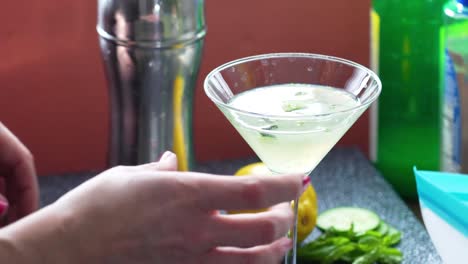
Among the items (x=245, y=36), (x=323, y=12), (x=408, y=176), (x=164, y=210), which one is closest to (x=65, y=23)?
(x=245, y=36)

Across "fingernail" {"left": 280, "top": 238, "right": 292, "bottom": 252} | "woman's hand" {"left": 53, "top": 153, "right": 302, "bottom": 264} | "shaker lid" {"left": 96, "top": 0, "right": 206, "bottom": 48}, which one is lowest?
"fingernail" {"left": 280, "top": 238, "right": 292, "bottom": 252}

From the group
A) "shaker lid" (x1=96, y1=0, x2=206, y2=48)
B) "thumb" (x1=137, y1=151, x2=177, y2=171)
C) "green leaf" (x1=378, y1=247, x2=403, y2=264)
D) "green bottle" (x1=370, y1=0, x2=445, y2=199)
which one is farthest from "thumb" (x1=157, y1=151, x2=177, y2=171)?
"green bottle" (x1=370, y1=0, x2=445, y2=199)

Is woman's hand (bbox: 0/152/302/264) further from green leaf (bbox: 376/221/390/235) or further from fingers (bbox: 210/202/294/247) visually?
green leaf (bbox: 376/221/390/235)

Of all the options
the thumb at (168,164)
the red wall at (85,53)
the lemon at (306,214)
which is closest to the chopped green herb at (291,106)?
the thumb at (168,164)

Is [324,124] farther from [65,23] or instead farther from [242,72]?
[65,23]

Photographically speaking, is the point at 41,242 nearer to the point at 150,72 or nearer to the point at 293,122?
the point at 293,122

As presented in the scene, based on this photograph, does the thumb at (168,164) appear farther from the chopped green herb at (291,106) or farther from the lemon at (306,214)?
the lemon at (306,214)
